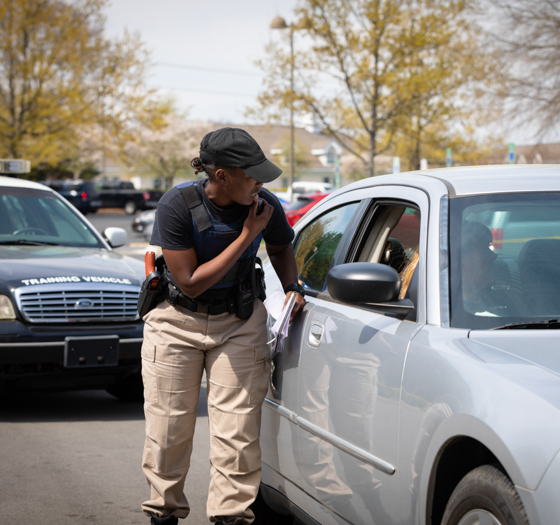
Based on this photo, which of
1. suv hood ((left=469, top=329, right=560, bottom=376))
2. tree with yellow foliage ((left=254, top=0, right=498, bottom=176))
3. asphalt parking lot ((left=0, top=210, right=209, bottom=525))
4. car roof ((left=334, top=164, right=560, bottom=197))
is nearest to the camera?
suv hood ((left=469, top=329, right=560, bottom=376))

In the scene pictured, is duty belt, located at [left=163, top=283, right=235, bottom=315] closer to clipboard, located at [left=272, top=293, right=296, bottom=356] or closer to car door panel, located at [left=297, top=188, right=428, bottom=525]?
clipboard, located at [left=272, top=293, right=296, bottom=356]

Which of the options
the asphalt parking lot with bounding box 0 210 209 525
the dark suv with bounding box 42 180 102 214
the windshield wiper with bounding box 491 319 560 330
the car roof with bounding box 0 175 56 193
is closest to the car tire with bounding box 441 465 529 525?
the windshield wiper with bounding box 491 319 560 330

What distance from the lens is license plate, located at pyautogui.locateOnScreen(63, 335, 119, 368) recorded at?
5.38 metres

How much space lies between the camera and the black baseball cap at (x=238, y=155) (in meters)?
2.98

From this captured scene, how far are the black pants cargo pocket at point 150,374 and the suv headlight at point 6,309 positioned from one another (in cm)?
250

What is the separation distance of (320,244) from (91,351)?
244cm

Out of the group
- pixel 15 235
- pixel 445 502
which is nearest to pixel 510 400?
pixel 445 502

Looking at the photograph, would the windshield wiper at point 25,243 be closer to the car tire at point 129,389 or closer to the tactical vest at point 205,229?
the car tire at point 129,389

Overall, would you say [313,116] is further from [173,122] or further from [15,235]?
[173,122]

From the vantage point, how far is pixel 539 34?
19688 millimetres

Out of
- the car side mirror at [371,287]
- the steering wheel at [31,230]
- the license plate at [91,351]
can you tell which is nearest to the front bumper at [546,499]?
the car side mirror at [371,287]

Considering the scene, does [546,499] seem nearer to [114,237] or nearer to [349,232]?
[349,232]

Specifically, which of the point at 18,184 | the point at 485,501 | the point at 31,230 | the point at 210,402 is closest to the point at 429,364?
the point at 485,501

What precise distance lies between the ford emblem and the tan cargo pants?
2.48 metres
